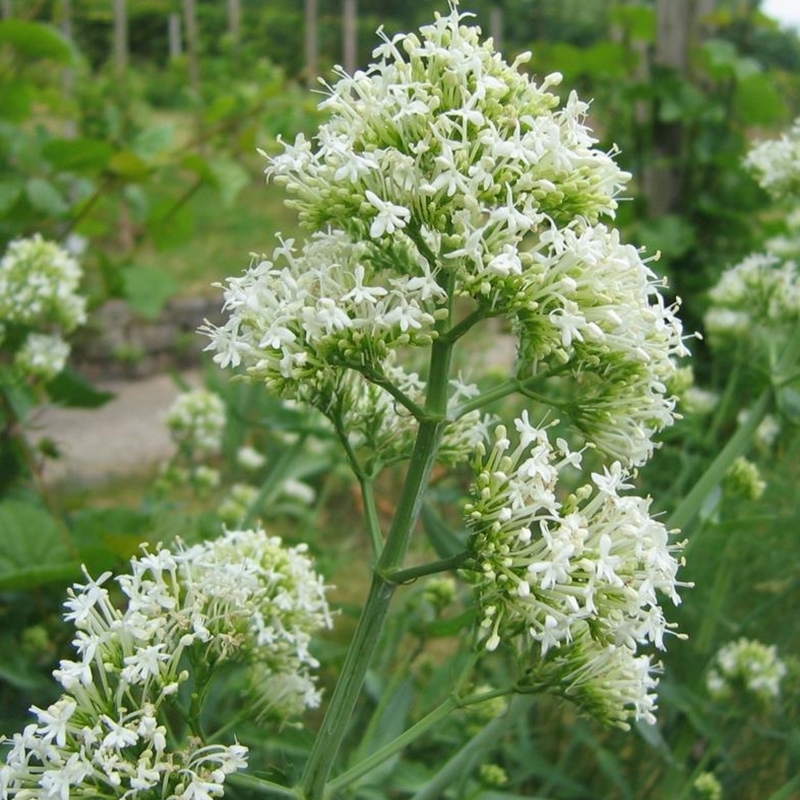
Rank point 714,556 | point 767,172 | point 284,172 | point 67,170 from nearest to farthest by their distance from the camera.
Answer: point 284,172
point 767,172
point 714,556
point 67,170

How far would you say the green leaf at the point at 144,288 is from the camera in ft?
11.5

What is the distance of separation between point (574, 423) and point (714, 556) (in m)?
1.56

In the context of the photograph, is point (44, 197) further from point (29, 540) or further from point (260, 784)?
point (260, 784)

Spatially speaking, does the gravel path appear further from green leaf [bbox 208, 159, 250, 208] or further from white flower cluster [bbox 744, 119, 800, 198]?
white flower cluster [bbox 744, 119, 800, 198]

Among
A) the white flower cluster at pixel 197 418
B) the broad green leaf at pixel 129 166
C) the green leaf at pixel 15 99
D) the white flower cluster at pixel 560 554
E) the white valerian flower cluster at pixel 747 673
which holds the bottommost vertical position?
the white flower cluster at pixel 197 418

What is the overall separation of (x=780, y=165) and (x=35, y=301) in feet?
5.65

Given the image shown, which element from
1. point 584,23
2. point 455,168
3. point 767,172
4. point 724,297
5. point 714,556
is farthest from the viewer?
point 584,23

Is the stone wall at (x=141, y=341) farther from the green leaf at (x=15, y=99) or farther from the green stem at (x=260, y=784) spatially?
the green stem at (x=260, y=784)

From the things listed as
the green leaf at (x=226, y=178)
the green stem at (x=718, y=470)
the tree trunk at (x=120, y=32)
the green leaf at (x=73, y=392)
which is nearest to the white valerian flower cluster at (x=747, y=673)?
the green stem at (x=718, y=470)

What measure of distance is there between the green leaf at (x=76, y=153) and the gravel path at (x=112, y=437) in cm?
140

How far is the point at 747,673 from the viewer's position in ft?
8.08

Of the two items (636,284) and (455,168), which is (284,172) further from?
(636,284)

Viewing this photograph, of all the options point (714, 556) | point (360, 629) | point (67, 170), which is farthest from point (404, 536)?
point (67, 170)

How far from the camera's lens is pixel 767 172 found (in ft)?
7.68
